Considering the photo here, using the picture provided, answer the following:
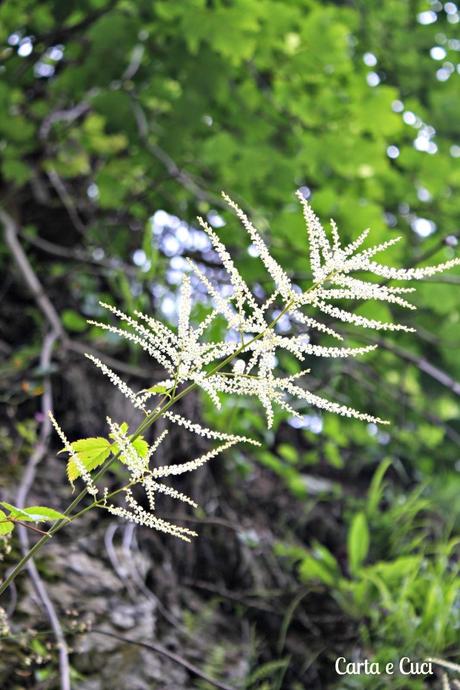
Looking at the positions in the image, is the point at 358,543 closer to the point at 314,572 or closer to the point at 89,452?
the point at 314,572

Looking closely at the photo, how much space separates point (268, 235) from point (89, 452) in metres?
1.84

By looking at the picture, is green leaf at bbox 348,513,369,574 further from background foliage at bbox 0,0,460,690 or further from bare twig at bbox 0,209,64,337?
bare twig at bbox 0,209,64,337

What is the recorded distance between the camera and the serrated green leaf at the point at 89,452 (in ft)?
2.72

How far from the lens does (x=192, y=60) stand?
8.70 feet

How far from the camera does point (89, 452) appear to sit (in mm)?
842

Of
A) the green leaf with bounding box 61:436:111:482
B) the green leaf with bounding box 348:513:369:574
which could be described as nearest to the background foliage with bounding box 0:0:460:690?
the green leaf with bounding box 348:513:369:574

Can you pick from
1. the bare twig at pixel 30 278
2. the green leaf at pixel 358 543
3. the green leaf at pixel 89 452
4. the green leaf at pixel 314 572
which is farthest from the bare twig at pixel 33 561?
the green leaf at pixel 358 543

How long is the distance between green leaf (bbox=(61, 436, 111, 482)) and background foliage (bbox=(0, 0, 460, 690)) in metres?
0.82

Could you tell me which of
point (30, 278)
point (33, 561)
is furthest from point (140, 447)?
point (30, 278)

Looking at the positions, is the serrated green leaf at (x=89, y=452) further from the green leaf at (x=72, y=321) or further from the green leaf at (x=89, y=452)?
the green leaf at (x=72, y=321)

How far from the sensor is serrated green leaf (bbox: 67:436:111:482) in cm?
83

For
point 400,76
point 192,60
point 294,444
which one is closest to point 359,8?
point 400,76

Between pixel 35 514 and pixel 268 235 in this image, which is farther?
pixel 268 235

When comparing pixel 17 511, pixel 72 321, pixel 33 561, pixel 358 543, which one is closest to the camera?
pixel 17 511
